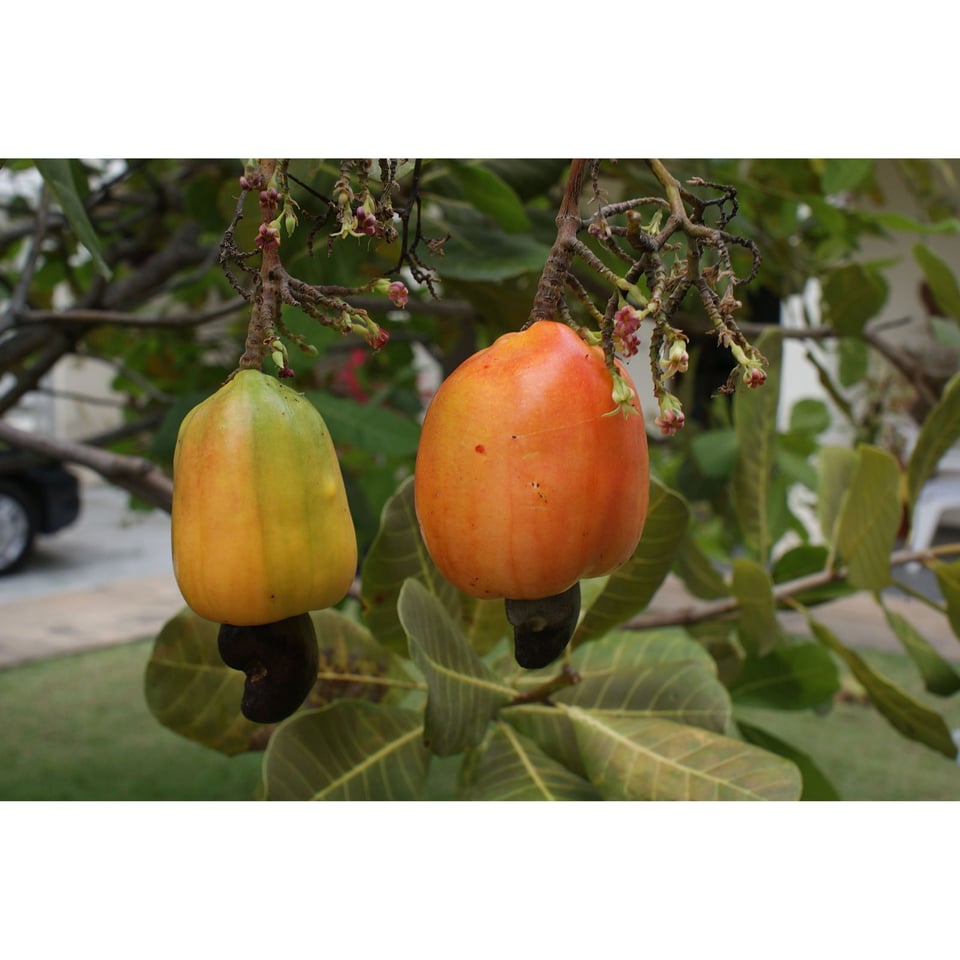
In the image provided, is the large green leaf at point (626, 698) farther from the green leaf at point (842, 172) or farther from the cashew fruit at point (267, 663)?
the green leaf at point (842, 172)

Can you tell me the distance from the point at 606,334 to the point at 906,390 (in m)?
2.75

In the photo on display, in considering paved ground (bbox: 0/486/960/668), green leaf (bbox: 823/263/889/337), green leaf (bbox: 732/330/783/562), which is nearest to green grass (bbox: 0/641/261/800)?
paved ground (bbox: 0/486/960/668)

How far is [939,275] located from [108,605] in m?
4.04

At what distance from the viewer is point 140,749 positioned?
2754 mm

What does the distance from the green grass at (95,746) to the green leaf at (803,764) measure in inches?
52.1

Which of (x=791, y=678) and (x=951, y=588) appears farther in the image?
(x=791, y=678)

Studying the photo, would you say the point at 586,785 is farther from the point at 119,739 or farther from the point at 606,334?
the point at 119,739

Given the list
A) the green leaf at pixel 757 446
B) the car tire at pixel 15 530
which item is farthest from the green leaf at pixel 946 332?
the car tire at pixel 15 530

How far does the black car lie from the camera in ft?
13.0

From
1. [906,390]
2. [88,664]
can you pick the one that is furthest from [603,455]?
→ [88,664]

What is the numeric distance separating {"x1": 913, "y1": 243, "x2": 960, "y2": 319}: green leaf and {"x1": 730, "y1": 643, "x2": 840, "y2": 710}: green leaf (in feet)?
1.31

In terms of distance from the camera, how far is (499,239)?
731 mm

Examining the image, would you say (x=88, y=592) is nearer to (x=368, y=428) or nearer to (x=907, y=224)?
(x=368, y=428)

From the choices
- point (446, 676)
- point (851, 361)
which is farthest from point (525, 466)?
point (851, 361)
